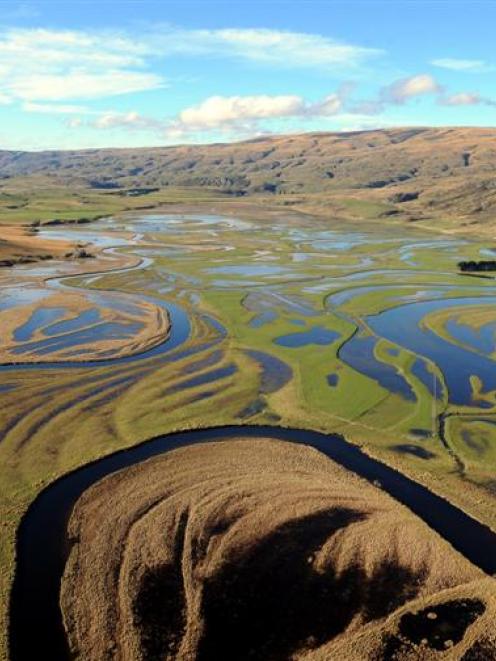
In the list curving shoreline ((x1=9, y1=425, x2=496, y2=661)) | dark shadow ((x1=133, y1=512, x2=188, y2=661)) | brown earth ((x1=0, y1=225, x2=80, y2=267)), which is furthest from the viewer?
brown earth ((x1=0, y1=225, x2=80, y2=267))

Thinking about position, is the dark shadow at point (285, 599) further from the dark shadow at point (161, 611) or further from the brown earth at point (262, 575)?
the dark shadow at point (161, 611)

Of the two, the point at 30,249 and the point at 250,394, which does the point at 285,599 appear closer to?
the point at 250,394

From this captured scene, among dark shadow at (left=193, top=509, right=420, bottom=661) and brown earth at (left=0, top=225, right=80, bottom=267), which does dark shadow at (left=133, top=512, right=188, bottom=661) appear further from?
brown earth at (left=0, top=225, right=80, bottom=267)

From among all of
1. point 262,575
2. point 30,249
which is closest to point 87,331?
point 262,575

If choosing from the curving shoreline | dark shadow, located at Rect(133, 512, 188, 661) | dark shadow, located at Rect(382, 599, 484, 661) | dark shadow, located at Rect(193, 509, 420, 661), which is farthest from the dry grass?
dark shadow, located at Rect(382, 599, 484, 661)

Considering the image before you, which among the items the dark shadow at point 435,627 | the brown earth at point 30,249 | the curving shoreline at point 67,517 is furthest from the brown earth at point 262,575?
the brown earth at point 30,249

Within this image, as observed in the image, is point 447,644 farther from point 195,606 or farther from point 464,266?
point 464,266

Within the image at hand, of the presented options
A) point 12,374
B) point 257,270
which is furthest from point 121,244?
point 12,374
